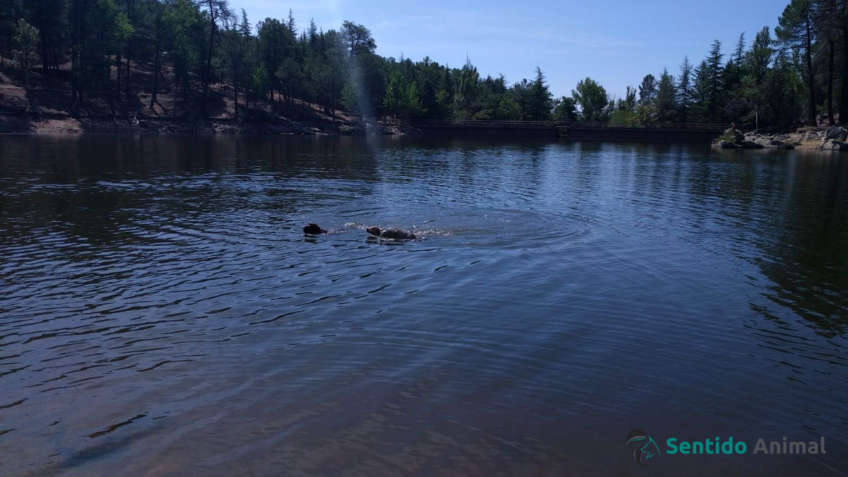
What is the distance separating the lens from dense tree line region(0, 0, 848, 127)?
9681 cm

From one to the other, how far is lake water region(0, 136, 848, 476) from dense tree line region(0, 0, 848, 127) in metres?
89.8

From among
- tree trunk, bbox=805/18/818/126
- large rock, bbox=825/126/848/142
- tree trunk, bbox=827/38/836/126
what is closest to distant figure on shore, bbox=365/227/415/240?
large rock, bbox=825/126/848/142

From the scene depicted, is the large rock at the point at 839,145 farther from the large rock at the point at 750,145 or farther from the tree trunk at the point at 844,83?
the tree trunk at the point at 844,83

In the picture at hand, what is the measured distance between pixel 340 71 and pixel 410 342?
129386mm

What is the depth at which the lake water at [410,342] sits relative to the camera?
26.7ft

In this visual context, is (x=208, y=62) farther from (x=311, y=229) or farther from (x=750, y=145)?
(x=311, y=229)

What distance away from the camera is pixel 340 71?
132875 mm

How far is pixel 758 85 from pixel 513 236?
4714 inches

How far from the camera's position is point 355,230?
23.1 metres

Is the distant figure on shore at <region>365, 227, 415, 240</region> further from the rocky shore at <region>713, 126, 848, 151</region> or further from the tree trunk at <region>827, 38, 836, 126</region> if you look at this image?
the tree trunk at <region>827, 38, 836, 126</region>

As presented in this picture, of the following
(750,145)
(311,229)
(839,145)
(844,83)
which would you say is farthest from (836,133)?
(311,229)

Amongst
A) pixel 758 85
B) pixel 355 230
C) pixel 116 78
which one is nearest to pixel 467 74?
pixel 758 85

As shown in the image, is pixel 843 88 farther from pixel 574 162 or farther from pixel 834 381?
pixel 834 381

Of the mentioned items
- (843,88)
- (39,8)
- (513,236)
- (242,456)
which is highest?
(39,8)
